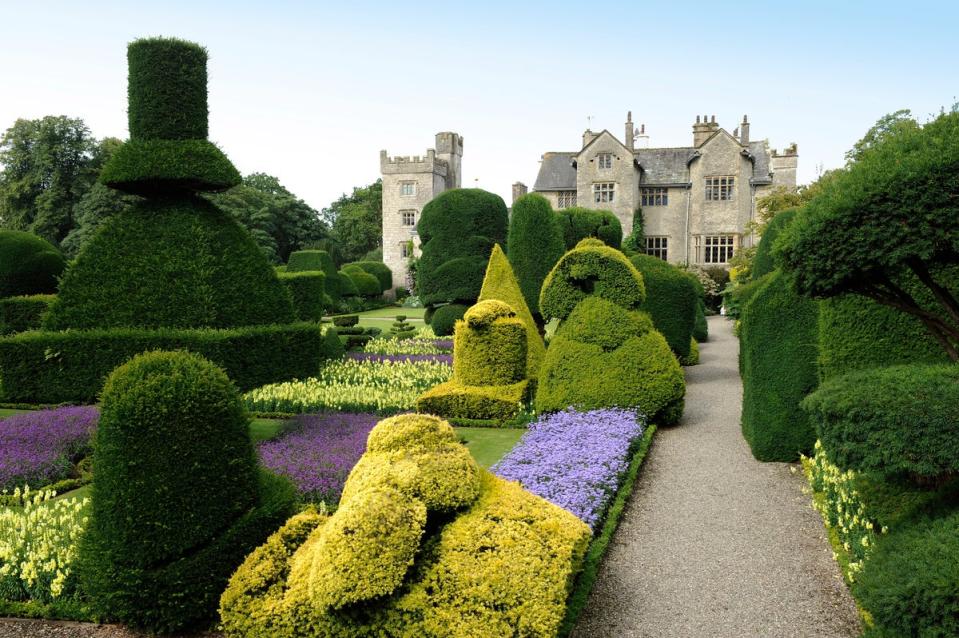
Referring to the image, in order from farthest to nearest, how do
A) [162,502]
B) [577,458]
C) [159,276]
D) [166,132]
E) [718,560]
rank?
[166,132] < [159,276] < [577,458] < [718,560] < [162,502]

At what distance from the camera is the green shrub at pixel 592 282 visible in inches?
493

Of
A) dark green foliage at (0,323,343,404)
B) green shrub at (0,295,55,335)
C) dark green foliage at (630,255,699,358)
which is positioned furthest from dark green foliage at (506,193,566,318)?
green shrub at (0,295,55,335)

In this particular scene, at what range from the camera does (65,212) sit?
42.2 metres

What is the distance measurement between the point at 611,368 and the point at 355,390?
5458 millimetres

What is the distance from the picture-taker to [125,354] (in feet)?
32.9

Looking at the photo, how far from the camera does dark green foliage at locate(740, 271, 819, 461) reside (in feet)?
31.3

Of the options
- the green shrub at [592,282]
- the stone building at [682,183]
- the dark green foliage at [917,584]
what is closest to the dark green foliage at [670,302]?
the green shrub at [592,282]

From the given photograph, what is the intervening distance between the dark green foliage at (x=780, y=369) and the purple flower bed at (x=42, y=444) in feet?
31.1

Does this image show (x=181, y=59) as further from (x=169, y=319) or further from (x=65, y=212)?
(x=65, y=212)

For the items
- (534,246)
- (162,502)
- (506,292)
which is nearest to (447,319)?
(534,246)

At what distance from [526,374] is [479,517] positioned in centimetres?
923

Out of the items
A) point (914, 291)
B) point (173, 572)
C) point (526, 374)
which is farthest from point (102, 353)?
point (914, 291)

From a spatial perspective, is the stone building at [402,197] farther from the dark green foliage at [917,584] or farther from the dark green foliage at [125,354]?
the dark green foliage at [917,584]

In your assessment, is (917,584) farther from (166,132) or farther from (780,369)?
(166,132)
